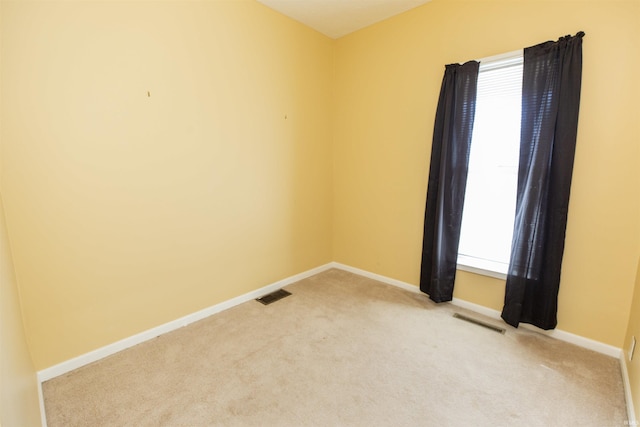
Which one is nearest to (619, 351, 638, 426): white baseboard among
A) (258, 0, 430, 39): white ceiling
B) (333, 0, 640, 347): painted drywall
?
(333, 0, 640, 347): painted drywall

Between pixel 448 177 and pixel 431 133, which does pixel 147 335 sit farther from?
pixel 431 133

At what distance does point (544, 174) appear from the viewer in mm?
2068

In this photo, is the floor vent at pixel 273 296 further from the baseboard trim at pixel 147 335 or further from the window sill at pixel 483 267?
the window sill at pixel 483 267

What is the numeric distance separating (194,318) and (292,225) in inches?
50.1

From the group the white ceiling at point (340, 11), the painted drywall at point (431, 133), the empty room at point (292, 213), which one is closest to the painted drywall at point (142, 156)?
the empty room at point (292, 213)

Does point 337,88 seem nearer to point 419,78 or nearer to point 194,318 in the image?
point 419,78

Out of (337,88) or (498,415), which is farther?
(337,88)

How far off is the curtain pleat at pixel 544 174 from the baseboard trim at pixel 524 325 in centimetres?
10

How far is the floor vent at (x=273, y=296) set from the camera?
2.78 metres

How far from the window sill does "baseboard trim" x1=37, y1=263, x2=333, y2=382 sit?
1.71m

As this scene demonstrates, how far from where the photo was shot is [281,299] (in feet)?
9.27

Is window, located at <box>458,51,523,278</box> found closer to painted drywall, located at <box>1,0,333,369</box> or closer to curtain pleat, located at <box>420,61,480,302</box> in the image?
curtain pleat, located at <box>420,61,480,302</box>

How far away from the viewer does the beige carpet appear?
4.99ft

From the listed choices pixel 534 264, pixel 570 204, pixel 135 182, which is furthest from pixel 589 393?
pixel 135 182
